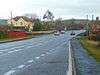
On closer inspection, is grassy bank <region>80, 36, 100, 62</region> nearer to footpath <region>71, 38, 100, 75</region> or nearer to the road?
footpath <region>71, 38, 100, 75</region>

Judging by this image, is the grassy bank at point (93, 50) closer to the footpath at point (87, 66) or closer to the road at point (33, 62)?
the footpath at point (87, 66)

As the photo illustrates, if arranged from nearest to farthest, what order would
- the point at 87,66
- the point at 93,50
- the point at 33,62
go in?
the point at 87,66
the point at 33,62
the point at 93,50

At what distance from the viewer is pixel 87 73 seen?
15703mm

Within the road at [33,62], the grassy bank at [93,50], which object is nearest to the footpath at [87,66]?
the road at [33,62]

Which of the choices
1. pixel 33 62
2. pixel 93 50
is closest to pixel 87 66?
pixel 33 62

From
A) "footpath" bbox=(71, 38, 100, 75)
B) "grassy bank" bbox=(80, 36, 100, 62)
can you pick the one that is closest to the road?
"footpath" bbox=(71, 38, 100, 75)

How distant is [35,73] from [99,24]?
153 metres

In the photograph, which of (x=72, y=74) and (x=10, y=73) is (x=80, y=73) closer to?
(x=72, y=74)

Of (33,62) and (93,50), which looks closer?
(33,62)

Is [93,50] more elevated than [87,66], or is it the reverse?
[87,66]

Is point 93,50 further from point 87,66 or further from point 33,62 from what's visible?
point 87,66

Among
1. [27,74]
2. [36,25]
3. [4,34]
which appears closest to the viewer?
[27,74]

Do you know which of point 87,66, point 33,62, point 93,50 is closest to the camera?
point 87,66

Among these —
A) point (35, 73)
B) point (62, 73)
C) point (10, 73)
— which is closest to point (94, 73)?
point (62, 73)
